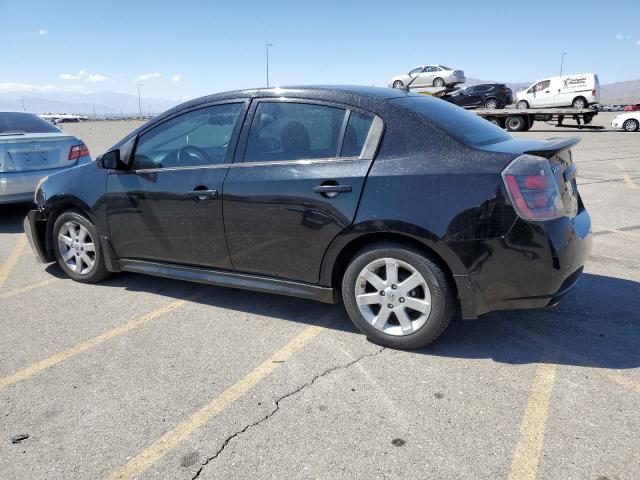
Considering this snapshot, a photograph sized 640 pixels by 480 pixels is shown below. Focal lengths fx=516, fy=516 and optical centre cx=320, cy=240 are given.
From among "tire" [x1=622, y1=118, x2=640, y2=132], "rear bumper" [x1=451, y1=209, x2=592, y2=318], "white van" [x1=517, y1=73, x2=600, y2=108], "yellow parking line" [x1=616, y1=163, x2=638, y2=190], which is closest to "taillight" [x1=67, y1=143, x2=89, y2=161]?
"rear bumper" [x1=451, y1=209, x2=592, y2=318]

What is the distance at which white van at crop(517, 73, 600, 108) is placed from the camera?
24.5m

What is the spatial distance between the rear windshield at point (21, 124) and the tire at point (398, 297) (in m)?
6.40

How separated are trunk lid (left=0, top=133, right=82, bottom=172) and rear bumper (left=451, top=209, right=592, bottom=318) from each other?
20.8 ft

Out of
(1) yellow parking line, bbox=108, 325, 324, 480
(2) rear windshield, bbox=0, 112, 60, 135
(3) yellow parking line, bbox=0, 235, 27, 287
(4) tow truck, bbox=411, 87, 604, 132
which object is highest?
(4) tow truck, bbox=411, 87, 604, 132

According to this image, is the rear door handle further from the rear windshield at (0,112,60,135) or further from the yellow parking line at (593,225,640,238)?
the rear windshield at (0,112,60,135)

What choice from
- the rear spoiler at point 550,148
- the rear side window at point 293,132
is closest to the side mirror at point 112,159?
the rear side window at point 293,132

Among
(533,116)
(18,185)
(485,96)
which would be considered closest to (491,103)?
(485,96)

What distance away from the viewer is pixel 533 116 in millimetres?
23062

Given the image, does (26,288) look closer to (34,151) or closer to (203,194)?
(203,194)

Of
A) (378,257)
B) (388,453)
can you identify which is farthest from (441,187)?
(388,453)

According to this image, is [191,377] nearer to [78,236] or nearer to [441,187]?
[441,187]

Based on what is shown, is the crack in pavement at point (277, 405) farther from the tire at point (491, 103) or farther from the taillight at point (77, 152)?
the tire at point (491, 103)

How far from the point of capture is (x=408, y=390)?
2.89 metres

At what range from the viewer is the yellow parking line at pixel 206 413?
91.7 inches
